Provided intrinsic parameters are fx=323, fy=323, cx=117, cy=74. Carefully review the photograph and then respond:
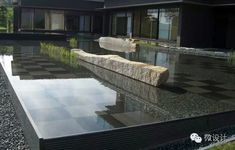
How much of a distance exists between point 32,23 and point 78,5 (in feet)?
17.7

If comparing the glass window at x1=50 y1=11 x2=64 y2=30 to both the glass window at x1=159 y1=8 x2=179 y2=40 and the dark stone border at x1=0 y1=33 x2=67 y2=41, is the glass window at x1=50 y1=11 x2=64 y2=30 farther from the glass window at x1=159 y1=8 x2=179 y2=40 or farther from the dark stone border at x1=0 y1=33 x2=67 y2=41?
the glass window at x1=159 y1=8 x2=179 y2=40

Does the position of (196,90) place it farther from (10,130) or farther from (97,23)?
(97,23)

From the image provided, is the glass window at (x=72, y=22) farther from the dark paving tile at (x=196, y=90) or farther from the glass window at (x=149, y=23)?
the dark paving tile at (x=196, y=90)

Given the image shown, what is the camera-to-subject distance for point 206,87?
344 inches

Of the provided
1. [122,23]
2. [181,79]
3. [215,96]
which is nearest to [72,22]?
[122,23]

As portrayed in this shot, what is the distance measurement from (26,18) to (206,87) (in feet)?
94.6

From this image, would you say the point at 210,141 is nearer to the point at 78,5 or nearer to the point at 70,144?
the point at 70,144

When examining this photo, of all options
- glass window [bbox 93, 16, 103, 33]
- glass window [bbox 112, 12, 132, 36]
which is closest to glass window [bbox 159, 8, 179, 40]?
glass window [bbox 112, 12, 132, 36]

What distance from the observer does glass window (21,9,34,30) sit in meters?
34.0

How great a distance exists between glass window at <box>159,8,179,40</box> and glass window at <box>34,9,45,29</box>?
593 inches

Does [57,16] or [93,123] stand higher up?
[57,16]

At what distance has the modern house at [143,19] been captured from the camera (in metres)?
22.7

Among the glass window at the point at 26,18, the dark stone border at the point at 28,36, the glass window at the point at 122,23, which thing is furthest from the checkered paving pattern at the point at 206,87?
the glass window at the point at 26,18

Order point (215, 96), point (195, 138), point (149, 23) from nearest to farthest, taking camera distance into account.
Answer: point (195, 138), point (215, 96), point (149, 23)
